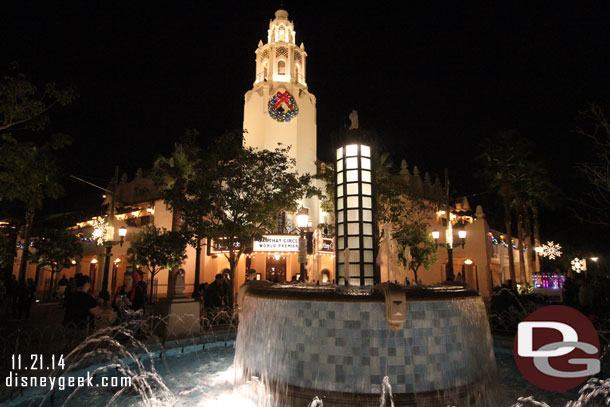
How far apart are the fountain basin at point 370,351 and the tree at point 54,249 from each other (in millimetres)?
24719

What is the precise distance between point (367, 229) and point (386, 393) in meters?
7.17

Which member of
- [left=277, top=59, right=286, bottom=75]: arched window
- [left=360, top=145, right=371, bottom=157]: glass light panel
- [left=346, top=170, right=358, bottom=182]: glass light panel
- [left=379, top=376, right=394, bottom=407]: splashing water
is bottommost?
[left=379, top=376, right=394, bottom=407]: splashing water

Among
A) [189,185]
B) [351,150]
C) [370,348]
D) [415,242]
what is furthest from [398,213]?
[370,348]

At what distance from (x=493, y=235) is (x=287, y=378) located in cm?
3413

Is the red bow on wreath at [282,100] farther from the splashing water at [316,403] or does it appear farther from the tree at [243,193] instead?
the splashing water at [316,403]

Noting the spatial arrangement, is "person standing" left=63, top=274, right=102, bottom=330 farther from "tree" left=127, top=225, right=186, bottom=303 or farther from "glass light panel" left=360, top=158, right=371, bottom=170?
"tree" left=127, top=225, right=186, bottom=303

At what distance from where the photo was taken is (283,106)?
112ft

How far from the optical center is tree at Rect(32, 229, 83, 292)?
2541 centimetres

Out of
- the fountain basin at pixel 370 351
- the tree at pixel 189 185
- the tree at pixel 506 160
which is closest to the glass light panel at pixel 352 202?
the fountain basin at pixel 370 351

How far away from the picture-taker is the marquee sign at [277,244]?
96.3ft

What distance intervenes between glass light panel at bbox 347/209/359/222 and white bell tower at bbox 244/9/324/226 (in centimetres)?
2022

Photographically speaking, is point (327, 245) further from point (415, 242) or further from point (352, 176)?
point (352, 176)

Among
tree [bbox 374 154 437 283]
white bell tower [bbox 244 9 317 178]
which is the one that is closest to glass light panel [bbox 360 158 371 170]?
tree [bbox 374 154 437 283]

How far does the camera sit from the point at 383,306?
607 cm
